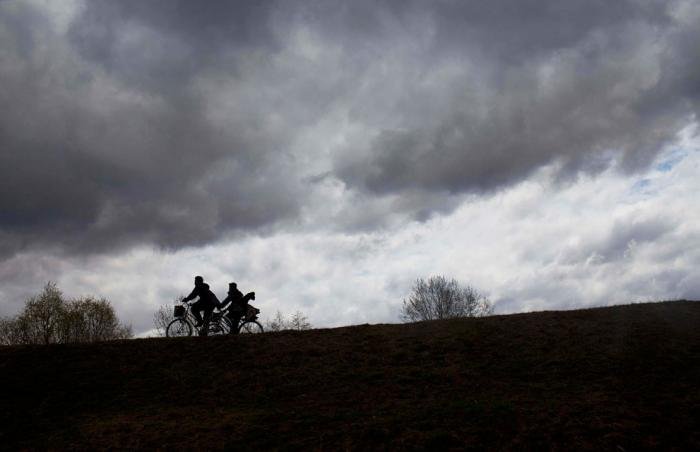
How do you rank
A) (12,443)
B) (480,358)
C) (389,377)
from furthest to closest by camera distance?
(480,358) < (389,377) < (12,443)

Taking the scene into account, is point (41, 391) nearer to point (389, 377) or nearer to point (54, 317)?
point (389, 377)

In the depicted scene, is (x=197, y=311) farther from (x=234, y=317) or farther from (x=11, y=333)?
(x=11, y=333)

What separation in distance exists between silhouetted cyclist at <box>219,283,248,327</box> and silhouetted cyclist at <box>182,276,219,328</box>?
467 mm

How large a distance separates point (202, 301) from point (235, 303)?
137 centimetres

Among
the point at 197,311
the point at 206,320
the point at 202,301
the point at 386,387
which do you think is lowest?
the point at 386,387

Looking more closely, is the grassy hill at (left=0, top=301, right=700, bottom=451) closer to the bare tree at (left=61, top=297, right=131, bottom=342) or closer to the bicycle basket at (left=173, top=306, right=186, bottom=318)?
the bicycle basket at (left=173, top=306, right=186, bottom=318)

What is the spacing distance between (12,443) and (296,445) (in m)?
6.92

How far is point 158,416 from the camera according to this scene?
12109 mm

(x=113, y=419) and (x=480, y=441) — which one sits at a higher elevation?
(x=113, y=419)

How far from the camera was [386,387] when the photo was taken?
13414mm

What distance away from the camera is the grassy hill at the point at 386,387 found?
31.7ft

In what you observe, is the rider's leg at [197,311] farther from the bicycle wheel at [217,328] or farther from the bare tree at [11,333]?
the bare tree at [11,333]

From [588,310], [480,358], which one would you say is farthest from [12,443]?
[588,310]

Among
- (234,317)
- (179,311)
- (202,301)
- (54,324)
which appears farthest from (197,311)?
(54,324)
